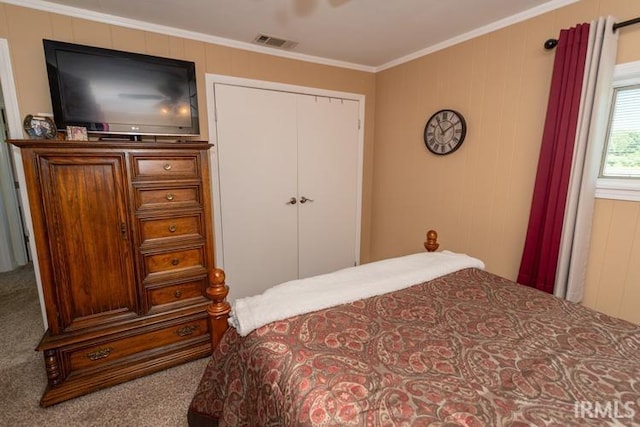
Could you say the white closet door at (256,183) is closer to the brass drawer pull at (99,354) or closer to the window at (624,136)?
the brass drawer pull at (99,354)

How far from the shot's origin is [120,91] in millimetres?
2078

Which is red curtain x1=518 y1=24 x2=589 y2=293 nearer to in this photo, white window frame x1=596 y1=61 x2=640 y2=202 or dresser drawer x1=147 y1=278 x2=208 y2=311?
white window frame x1=596 y1=61 x2=640 y2=202

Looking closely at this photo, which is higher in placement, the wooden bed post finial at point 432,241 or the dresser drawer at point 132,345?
the wooden bed post finial at point 432,241

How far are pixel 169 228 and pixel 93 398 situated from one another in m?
1.09

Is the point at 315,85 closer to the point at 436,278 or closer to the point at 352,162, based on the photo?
the point at 352,162

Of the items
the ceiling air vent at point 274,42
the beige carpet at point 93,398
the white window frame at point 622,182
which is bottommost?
the beige carpet at point 93,398

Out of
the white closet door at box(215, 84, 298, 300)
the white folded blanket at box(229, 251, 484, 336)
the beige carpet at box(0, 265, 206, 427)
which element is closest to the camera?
the white folded blanket at box(229, 251, 484, 336)

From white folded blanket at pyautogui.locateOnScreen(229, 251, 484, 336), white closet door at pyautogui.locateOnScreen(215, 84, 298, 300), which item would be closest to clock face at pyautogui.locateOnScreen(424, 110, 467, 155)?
white folded blanket at pyautogui.locateOnScreen(229, 251, 484, 336)

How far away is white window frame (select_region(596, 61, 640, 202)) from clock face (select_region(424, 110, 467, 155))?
937 millimetres

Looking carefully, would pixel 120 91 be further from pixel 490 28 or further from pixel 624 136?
pixel 624 136

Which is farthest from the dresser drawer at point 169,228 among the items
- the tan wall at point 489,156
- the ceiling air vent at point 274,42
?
the tan wall at point 489,156

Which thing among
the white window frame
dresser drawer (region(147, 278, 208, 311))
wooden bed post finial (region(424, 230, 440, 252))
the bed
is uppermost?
the white window frame

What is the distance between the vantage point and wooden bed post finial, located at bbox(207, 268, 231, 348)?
1.34m

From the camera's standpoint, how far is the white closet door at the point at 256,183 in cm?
271
